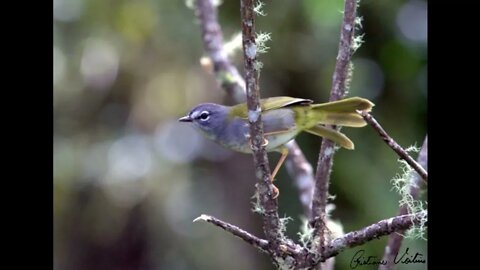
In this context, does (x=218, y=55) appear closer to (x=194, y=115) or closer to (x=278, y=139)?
(x=194, y=115)

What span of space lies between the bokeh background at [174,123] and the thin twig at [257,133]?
2082 millimetres

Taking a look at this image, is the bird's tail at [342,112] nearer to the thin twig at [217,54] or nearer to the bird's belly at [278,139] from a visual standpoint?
the bird's belly at [278,139]

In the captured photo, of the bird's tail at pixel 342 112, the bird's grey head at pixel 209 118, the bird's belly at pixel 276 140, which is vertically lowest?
the bird's belly at pixel 276 140

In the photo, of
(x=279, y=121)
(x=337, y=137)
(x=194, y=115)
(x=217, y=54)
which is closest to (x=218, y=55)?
(x=217, y=54)

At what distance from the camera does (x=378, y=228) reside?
64.1 inches

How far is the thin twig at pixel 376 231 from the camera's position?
62.5 inches

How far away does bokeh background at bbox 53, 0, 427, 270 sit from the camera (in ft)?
12.8

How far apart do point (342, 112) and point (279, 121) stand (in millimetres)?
207

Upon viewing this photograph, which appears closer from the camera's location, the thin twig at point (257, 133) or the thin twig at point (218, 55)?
the thin twig at point (257, 133)

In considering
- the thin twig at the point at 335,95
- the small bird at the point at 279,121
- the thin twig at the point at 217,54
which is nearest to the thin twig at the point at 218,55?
the thin twig at the point at 217,54

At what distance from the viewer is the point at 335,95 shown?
212cm
